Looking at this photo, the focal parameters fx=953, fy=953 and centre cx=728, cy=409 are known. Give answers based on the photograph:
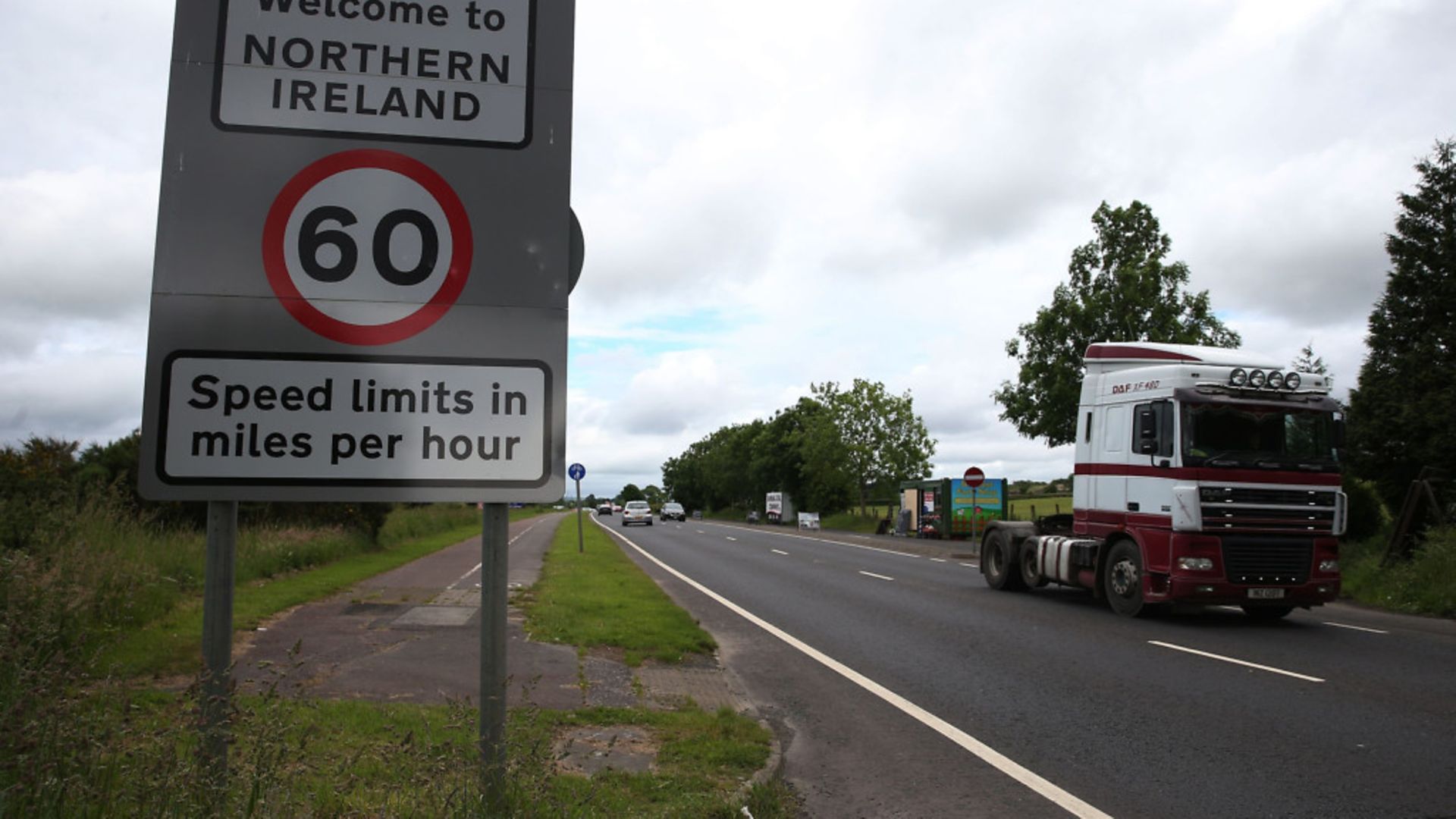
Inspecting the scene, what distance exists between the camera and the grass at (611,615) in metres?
10.7

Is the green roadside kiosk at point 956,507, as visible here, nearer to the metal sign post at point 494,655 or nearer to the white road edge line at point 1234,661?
the white road edge line at point 1234,661

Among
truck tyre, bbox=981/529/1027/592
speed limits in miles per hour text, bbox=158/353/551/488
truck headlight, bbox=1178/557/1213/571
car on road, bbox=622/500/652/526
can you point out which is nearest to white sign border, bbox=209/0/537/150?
speed limits in miles per hour text, bbox=158/353/551/488

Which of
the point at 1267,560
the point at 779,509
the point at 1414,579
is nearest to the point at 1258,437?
the point at 1267,560

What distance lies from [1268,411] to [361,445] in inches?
528

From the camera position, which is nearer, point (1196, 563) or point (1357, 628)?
point (1196, 563)

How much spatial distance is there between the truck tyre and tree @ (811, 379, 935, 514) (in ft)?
185

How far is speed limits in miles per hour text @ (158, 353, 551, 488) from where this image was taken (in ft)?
8.78

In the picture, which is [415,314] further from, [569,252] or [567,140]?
[567,140]

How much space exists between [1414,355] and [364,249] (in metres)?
33.3

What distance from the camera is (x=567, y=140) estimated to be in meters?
2.95

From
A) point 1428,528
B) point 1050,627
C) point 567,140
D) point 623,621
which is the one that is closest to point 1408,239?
point 1428,528

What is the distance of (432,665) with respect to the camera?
28.6 ft

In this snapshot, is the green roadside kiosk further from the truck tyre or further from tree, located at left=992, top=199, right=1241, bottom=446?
the truck tyre

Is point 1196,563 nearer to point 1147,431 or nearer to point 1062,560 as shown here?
point 1147,431
